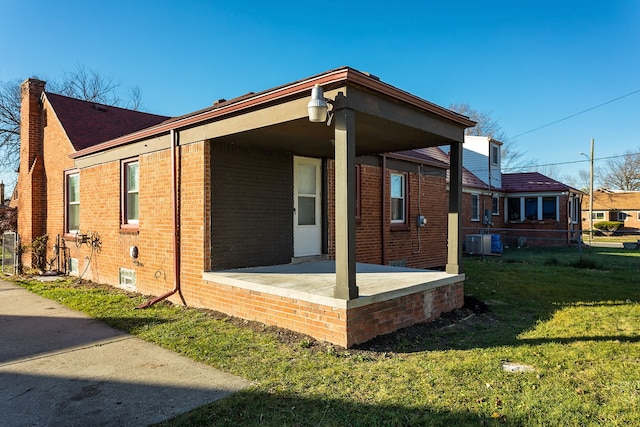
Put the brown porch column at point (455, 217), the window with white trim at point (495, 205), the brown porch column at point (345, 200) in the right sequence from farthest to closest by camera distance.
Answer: the window with white trim at point (495, 205) < the brown porch column at point (455, 217) < the brown porch column at point (345, 200)

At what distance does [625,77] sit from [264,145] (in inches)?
889

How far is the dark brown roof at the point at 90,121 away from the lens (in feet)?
36.1

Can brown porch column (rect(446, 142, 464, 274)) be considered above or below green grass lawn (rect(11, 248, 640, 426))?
above

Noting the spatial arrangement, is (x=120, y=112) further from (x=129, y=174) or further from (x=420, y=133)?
(x=420, y=133)

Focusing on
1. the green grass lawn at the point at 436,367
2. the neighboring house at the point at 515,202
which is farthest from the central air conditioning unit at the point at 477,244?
the green grass lawn at the point at 436,367

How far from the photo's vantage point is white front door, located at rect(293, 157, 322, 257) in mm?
8062

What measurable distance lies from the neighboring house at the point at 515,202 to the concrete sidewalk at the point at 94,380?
17.3 meters

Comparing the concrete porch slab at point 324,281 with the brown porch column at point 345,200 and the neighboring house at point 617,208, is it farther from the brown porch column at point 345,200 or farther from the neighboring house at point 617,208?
the neighboring house at point 617,208

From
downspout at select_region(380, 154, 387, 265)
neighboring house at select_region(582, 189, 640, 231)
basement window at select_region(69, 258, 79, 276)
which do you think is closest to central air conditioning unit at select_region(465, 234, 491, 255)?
downspout at select_region(380, 154, 387, 265)

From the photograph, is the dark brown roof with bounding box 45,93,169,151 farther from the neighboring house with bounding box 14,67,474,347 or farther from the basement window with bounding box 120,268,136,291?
the basement window with bounding box 120,268,136,291

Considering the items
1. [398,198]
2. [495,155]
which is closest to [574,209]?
[495,155]

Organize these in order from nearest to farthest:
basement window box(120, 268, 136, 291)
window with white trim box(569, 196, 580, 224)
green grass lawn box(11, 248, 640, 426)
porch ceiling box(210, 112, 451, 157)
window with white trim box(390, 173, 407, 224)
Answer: green grass lawn box(11, 248, 640, 426) < porch ceiling box(210, 112, 451, 157) < basement window box(120, 268, 136, 291) < window with white trim box(390, 173, 407, 224) < window with white trim box(569, 196, 580, 224)

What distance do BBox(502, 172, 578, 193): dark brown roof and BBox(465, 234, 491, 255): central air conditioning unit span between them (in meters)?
6.96

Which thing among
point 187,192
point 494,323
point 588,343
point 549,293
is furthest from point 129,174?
point 549,293
